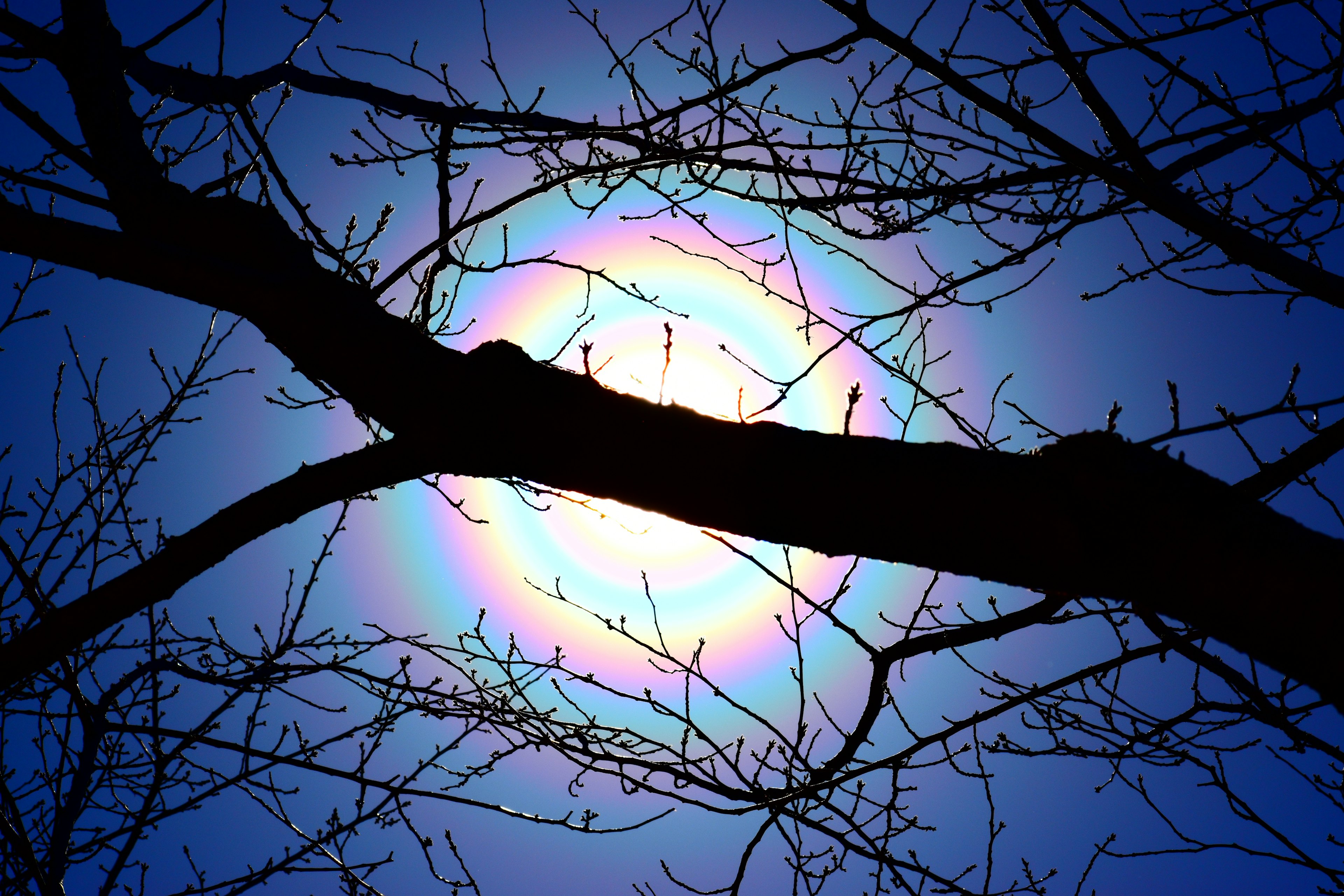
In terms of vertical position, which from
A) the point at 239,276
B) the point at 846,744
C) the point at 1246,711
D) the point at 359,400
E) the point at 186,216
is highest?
the point at 186,216

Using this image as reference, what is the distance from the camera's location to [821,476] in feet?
4.17

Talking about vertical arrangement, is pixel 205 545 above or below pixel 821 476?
above

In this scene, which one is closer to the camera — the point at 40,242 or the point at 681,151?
the point at 40,242

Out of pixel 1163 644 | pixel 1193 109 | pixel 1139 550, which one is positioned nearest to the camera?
pixel 1139 550

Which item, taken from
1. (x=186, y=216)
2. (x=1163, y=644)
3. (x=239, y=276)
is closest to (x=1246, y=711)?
(x=1163, y=644)

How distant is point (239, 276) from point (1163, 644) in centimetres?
232

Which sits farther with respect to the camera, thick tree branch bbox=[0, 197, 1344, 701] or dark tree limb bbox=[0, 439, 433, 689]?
dark tree limb bbox=[0, 439, 433, 689]

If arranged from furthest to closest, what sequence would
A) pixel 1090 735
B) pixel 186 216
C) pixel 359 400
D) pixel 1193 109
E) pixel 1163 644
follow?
pixel 1090 735 < pixel 1193 109 < pixel 1163 644 < pixel 186 216 < pixel 359 400

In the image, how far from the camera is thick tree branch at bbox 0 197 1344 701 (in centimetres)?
114

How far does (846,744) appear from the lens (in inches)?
79.6

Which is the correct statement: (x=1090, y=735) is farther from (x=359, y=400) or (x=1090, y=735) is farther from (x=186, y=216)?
(x=186, y=216)

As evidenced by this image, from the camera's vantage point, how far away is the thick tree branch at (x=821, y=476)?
114 centimetres

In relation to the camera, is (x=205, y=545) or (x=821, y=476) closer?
(x=821, y=476)

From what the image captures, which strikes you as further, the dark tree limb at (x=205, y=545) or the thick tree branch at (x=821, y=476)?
the dark tree limb at (x=205, y=545)
